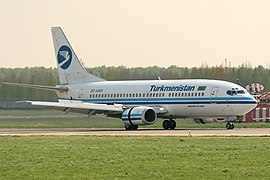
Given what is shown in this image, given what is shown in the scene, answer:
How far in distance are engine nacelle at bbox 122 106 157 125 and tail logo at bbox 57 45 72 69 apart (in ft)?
32.9

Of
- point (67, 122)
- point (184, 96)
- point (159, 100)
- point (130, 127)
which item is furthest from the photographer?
point (67, 122)

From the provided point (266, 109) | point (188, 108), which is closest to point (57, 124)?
point (188, 108)

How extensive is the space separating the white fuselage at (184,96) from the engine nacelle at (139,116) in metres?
1.19

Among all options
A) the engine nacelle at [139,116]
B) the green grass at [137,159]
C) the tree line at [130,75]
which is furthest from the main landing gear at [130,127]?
the tree line at [130,75]

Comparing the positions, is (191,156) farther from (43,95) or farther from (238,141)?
(43,95)

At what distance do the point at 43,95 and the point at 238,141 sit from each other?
4906 centimetres

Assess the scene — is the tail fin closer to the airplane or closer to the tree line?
the airplane

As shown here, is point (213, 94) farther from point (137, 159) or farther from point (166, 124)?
point (137, 159)

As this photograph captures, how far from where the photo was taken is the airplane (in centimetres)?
5409

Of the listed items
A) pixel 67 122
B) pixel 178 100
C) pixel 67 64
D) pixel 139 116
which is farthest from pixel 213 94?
pixel 67 64

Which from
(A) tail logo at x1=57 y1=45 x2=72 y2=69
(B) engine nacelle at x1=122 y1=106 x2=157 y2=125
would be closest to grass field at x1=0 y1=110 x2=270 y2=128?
(A) tail logo at x1=57 y1=45 x2=72 y2=69

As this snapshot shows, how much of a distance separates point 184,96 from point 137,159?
93.6 ft

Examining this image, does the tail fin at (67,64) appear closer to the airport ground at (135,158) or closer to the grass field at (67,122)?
the grass field at (67,122)

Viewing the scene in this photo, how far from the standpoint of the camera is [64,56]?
212 ft
